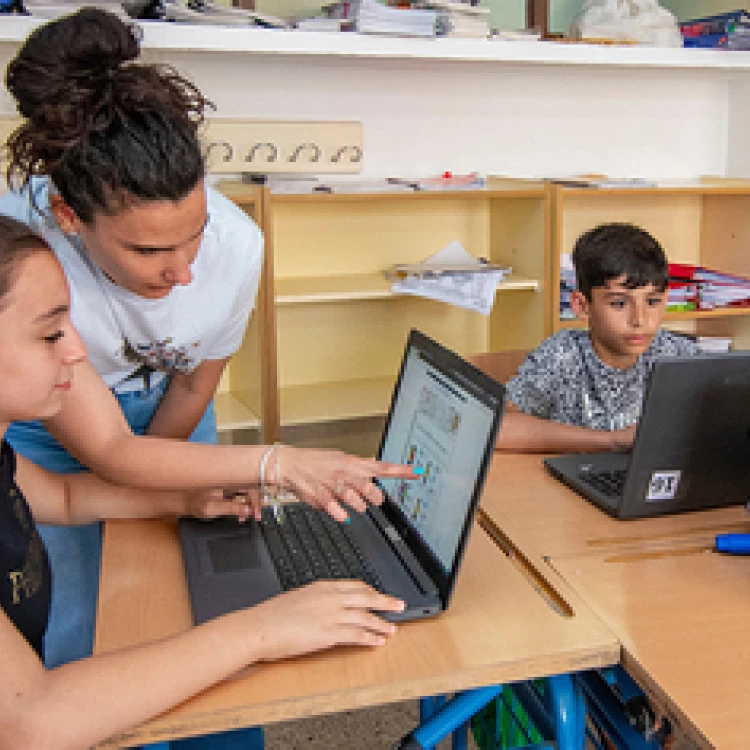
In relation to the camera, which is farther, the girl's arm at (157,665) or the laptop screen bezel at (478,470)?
the laptop screen bezel at (478,470)

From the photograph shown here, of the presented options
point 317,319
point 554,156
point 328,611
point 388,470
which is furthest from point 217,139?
point 328,611

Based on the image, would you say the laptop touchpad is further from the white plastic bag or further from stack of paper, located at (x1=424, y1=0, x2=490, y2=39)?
the white plastic bag

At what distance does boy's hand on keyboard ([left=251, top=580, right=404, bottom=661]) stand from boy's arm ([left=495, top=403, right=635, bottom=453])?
71cm

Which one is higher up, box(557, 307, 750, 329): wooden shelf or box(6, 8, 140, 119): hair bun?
box(6, 8, 140, 119): hair bun

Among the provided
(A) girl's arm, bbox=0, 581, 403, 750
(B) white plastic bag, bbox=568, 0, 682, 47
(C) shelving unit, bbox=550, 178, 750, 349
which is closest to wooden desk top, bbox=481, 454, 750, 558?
(A) girl's arm, bbox=0, 581, 403, 750

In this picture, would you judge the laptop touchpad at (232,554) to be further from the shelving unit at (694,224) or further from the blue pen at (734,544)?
the shelving unit at (694,224)

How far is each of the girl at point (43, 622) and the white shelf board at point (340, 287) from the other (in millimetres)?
1662

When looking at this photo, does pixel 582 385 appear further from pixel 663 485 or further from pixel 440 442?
pixel 440 442

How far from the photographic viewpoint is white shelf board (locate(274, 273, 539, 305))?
8.85ft

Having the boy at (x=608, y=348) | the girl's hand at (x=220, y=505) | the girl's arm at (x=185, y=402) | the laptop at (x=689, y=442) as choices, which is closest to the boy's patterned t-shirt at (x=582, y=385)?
the boy at (x=608, y=348)

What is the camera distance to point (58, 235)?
4.64 ft

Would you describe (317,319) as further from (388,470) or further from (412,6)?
(388,470)

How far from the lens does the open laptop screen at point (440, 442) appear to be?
998 millimetres

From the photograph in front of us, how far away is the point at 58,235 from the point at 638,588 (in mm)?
1017
